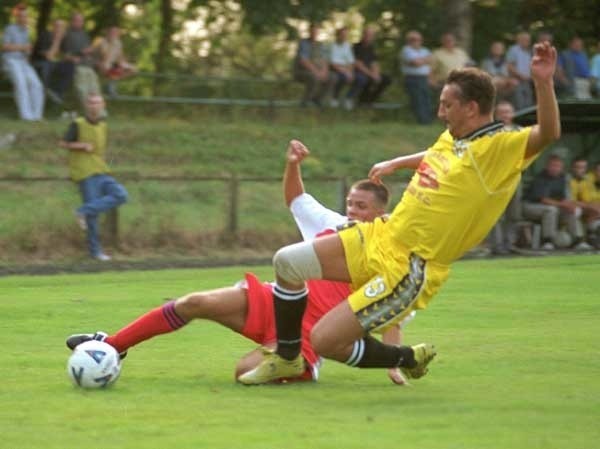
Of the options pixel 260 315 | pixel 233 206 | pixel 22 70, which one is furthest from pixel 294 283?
pixel 22 70

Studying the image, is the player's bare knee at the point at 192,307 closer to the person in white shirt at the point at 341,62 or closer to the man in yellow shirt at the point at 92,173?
the man in yellow shirt at the point at 92,173

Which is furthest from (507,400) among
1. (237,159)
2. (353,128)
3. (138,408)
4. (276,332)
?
(353,128)

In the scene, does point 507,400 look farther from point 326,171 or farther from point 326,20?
point 326,20

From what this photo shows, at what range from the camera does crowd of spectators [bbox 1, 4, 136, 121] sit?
24969 millimetres

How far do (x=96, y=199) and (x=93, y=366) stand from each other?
11.8 meters

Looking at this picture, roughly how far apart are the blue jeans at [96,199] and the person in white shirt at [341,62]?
8.23 m

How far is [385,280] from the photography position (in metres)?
8.88

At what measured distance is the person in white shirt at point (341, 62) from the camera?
91.9ft

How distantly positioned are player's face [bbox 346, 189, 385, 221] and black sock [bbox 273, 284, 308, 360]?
925mm

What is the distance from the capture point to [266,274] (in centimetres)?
1923

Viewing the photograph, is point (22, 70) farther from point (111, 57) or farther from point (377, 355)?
point (377, 355)

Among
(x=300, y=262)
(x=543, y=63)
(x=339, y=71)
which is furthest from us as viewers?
(x=339, y=71)

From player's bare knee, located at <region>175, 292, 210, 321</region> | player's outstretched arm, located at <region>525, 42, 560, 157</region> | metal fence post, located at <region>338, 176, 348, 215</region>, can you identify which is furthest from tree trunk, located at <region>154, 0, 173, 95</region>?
player's outstretched arm, located at <region>525, 42, 560, 157</region>

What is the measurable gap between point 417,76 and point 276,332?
19.8m
